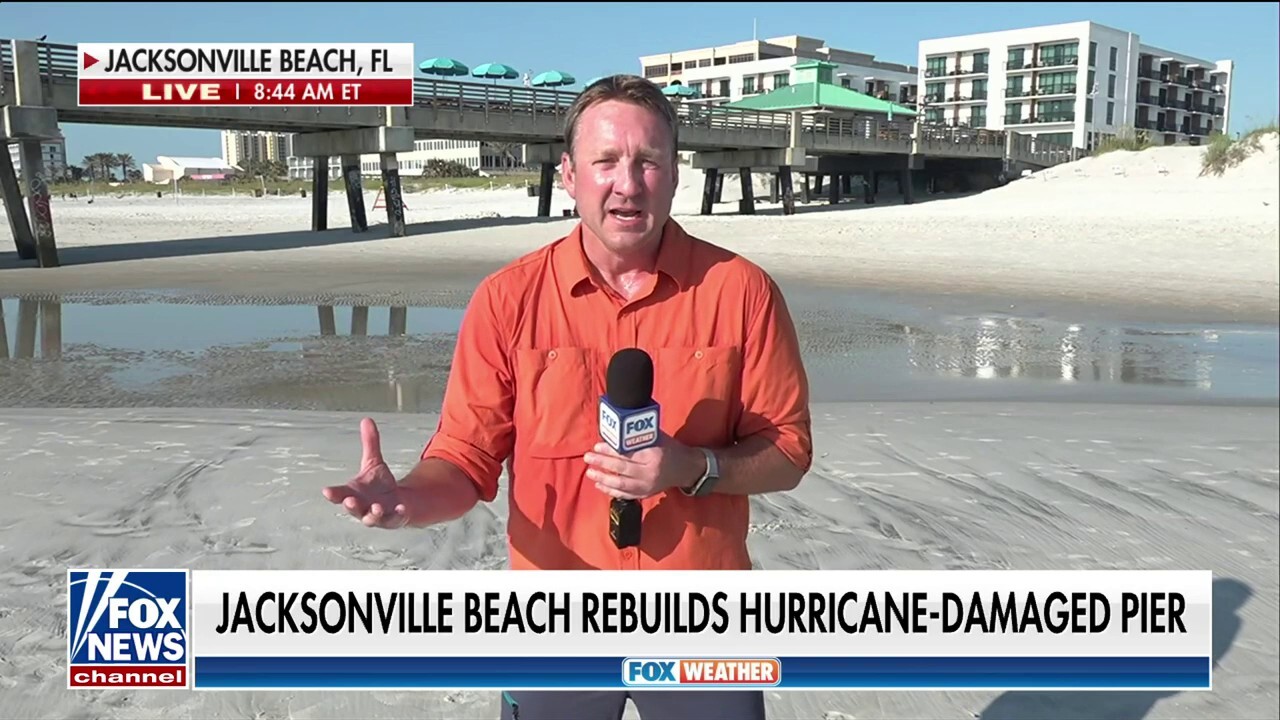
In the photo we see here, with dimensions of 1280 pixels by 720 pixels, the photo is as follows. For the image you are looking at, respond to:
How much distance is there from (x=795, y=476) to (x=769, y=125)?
1495 inches

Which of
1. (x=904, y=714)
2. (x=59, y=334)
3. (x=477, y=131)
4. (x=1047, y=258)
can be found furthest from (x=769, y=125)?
(x=904, y=714)

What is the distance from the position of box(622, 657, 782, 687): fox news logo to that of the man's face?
832 mm

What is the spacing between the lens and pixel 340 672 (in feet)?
7.24

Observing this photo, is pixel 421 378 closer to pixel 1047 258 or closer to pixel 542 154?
pixel 1047 258

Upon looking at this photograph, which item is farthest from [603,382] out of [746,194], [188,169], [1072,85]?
[188,169]

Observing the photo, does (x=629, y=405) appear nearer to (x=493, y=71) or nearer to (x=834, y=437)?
(x=834, y=437)

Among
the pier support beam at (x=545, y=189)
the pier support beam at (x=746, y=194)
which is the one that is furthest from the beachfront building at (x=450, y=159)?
the pier support beam at (x=545, y=189)

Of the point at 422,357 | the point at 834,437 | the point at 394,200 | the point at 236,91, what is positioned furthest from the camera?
the point at 394,200

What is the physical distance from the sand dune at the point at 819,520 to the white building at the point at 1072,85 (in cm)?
5877

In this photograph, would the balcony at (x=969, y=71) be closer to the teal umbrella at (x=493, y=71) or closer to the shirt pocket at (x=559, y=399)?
the teal umbrella at (x=493, y=71)

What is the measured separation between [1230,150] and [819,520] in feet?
104

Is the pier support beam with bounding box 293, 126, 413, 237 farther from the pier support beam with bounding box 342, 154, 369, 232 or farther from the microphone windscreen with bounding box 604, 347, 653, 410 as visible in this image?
the microphone windscreen with bounding box 604, 347, 653, 410

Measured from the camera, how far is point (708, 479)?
187 centimetres

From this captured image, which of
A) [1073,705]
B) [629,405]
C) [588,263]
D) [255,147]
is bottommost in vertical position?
[1073,705]
